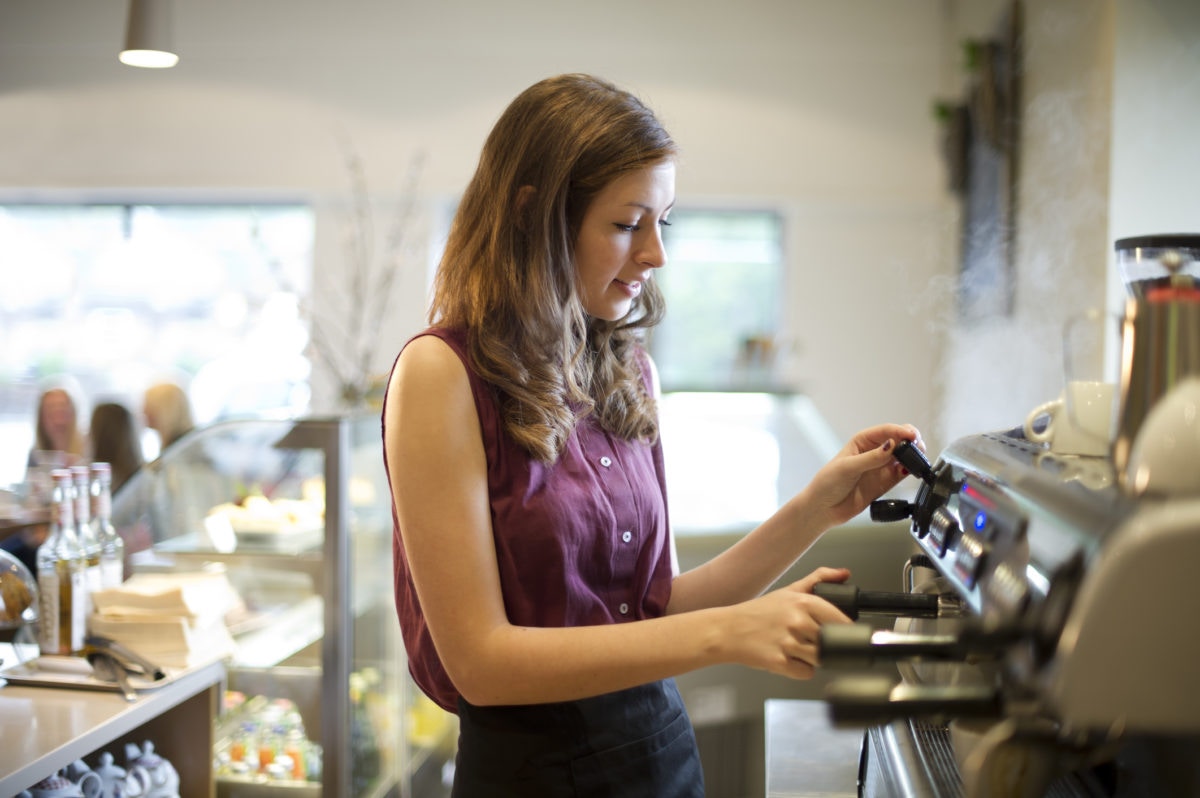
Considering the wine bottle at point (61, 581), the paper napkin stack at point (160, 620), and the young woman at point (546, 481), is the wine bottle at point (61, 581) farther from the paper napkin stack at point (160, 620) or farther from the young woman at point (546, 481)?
the young woman at point (546, 481)

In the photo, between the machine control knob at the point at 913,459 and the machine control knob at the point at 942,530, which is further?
the machine control knob at the point at 913,459

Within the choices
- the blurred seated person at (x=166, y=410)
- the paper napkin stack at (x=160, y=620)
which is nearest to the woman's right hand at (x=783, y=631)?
the paper napkin stack at (x=160, y=620)

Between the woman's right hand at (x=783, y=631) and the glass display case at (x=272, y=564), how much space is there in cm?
139

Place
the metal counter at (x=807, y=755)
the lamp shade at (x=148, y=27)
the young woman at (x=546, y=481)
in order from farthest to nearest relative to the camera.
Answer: the lamp shade at (x=148, y=27) → the metal counter at (x=807, y=755) → the young woman at (x=546, y=481)

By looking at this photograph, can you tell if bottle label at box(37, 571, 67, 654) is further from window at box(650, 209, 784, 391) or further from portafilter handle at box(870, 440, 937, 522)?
window at box(650, 209, 784, 391)

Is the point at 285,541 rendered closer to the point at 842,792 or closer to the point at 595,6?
the point at 842,792

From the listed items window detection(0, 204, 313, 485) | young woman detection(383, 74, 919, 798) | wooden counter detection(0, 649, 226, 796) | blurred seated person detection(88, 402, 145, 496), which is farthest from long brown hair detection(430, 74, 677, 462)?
window detection(0, 204, 313, 485)

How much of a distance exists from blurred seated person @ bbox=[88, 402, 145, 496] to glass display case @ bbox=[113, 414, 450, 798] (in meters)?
1.05

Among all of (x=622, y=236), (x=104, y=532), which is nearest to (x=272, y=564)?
(x=104, y=532)

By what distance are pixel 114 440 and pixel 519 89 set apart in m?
2.44

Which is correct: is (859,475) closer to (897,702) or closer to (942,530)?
(942,530)

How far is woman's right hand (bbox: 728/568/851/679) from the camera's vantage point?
2.65 ft

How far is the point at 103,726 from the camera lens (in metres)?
1.34

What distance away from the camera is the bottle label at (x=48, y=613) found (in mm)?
1533
